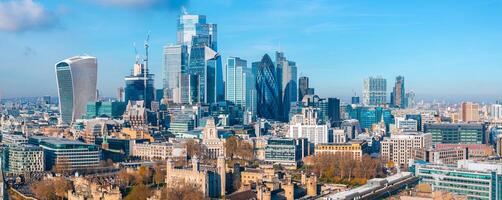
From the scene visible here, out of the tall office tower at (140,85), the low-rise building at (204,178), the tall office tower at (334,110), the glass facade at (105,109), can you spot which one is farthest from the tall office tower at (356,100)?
the low-rise building at (204,178)

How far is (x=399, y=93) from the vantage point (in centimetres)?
9894

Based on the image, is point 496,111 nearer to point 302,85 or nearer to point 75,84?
point 302,85

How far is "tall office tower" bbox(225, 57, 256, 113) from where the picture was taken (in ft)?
287

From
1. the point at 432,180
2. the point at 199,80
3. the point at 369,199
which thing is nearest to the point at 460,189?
the point at 432,180

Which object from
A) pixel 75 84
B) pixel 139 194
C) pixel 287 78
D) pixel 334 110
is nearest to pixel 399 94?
pixel 287 78

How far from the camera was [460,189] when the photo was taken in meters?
25.8

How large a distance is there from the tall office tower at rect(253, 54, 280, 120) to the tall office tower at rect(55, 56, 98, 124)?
76.1ft

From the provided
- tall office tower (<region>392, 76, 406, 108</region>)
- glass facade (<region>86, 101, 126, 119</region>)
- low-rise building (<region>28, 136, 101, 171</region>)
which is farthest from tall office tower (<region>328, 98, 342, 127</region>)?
low-rise building (<region>28, 136, 101, 171</region>)

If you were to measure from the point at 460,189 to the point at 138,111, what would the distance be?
43.8 m

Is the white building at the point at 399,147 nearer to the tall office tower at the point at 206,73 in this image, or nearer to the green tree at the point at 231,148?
the green tree at the point at 231,148

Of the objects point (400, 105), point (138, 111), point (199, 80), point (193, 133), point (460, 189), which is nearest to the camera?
point (460, 189)

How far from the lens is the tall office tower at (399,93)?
98062 millimetres

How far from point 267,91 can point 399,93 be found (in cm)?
2588

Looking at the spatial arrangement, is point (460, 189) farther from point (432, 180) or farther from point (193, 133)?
point (193, 133)
